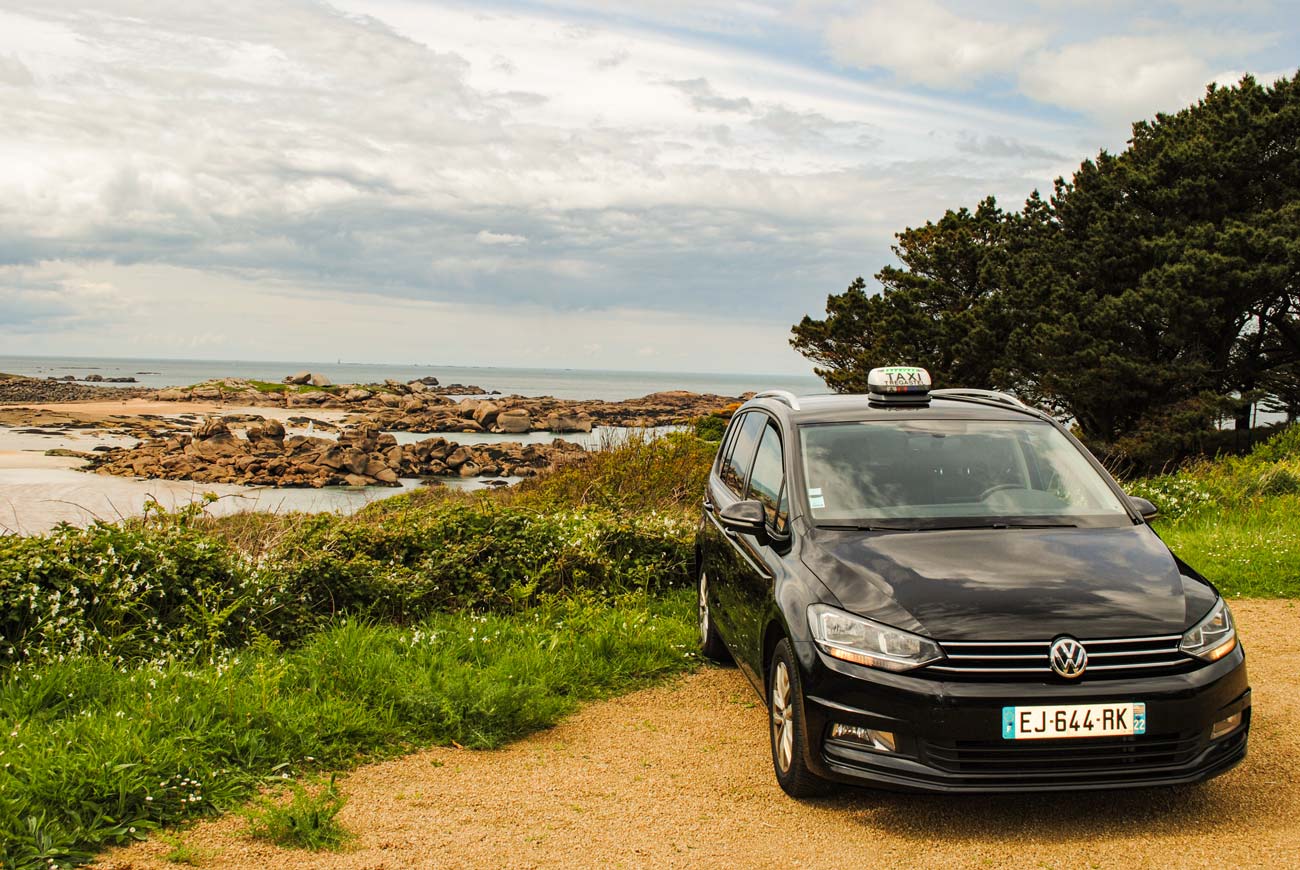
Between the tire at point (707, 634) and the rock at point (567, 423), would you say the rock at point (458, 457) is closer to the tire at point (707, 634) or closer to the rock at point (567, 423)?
A: the rock at point (567, 423)

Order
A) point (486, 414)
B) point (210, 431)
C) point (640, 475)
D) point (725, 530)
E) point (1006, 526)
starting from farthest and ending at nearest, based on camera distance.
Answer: point (486, 414)
point (210, 431)
point (640, 475)
point (725, 530)
point (1006, 526)

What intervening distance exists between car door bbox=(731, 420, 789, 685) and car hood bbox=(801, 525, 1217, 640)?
0.33 meters

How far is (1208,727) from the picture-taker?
12.9 ft

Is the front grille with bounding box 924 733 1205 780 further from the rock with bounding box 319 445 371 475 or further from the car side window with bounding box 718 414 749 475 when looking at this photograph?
the rock with bounding box 319 445 371 475

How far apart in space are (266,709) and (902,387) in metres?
3.78

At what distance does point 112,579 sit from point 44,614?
0.48 m

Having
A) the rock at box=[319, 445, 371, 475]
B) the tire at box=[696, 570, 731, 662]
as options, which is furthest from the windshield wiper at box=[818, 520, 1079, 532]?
the rock at box=[319, 445, 371, 475]

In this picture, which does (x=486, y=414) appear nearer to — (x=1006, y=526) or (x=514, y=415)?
(x=514, y=415)

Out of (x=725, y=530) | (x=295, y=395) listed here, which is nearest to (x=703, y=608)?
(x=725, y=530)

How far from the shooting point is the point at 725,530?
6152 millimetres

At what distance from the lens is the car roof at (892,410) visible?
18.5 feet

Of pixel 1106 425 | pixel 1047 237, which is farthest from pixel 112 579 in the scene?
pixel 1047 237

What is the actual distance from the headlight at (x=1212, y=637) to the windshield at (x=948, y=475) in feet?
2.66

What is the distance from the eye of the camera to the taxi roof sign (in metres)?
5.89
